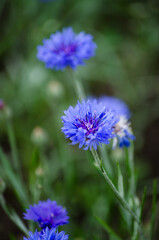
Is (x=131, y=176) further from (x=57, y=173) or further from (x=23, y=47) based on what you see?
(x=23, y=47)

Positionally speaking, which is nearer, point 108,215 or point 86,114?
point 86,114

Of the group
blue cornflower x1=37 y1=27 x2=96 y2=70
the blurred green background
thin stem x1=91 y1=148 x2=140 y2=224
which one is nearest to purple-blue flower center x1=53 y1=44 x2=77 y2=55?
blue cornflower x1=37 y1=27 x2=96 y2=70

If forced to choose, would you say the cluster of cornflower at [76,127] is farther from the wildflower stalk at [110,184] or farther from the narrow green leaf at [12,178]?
the narrow green leaf at [12,178]

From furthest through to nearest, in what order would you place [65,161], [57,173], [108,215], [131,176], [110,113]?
1. [57,173]
2. [65,161]
3. [108,215]
4. [131,176]
5. [110,113]

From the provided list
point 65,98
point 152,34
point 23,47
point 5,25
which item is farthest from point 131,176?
point 5,25

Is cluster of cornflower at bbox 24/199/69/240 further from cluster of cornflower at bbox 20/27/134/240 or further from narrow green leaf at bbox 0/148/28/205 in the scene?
narrow green leaf at bbox 0/148/28/205

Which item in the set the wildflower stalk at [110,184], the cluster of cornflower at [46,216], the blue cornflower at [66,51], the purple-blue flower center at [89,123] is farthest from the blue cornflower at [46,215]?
the blue cornflower at [66,51]

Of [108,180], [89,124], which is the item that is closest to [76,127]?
[89,124]
